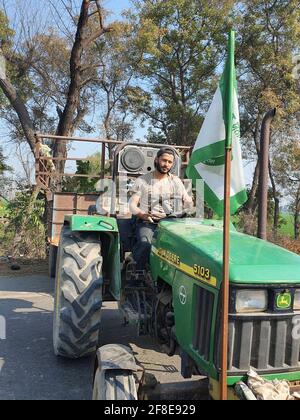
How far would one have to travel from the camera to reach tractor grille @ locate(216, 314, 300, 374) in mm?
2432

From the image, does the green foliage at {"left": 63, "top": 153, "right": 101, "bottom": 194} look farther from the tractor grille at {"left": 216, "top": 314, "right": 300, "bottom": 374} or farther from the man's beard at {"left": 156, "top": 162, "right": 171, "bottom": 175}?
the tractor grille at {"left": 216, "top": 314, "right": 300, "bottom": 374}

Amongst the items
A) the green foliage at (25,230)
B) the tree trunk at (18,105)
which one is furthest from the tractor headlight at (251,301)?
the tree trunk at (18,105)

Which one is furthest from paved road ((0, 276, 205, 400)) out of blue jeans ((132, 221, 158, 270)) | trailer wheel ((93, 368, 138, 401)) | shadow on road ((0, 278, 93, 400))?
trailer wheel ((93, 368, 138, 401))

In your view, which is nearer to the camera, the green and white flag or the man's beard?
the green and white flag

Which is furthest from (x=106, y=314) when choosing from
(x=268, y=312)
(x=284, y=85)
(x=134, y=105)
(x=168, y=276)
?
(x=134, y=105)

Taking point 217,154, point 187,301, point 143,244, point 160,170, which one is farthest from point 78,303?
point 217,154

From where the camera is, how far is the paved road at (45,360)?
3.72 metres

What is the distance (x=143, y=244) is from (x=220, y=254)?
1408 mm

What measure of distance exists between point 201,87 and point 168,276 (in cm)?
1607

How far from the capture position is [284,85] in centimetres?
1669

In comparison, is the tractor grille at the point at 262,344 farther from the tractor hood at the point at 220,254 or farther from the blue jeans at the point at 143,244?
the blue jeans at the point at 143,244

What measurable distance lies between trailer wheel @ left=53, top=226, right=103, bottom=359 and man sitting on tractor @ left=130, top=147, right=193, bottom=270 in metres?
0.43

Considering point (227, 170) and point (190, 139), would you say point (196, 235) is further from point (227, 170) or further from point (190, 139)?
point (190, 139)
